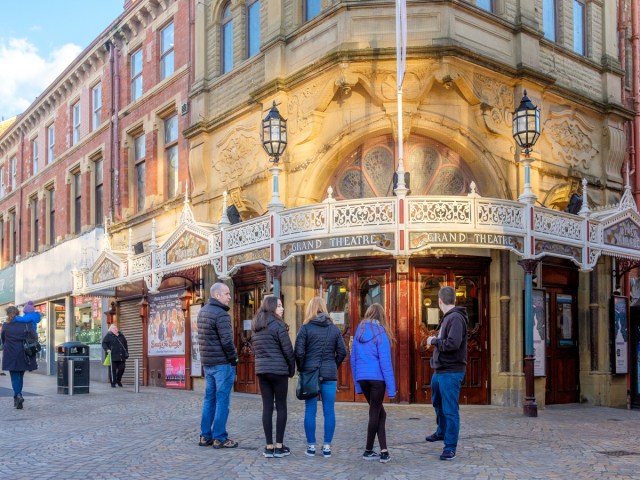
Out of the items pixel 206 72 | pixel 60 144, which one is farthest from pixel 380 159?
pixel 60 144

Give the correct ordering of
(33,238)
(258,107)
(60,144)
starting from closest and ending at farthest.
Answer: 1. (258,107)
2. (60,144)
3. (33,238)

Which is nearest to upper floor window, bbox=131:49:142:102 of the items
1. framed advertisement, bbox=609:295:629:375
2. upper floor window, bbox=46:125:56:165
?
upper floor window, bbox=46:125:56:165

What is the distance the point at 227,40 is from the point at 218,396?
11.6 metres

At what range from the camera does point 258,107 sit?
16.9 meters

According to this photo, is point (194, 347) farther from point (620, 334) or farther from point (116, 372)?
point (620, 334)

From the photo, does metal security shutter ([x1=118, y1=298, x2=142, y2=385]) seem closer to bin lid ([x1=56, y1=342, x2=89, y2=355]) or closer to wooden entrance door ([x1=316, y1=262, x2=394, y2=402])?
bin lid ([x1=56, y1=342, x2=89, y2=355])

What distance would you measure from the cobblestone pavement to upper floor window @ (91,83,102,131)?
13578 mm

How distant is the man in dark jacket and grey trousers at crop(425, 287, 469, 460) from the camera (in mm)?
8719

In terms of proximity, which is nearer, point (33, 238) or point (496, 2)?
point (496, 2)

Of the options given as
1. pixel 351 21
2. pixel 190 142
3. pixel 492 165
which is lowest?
pixel 492 165

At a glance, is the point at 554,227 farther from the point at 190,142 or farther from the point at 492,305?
the point at 190,142

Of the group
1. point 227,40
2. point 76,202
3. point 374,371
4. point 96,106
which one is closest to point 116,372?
point 227,40

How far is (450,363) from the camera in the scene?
8875 mm

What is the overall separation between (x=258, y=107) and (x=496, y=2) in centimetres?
507
